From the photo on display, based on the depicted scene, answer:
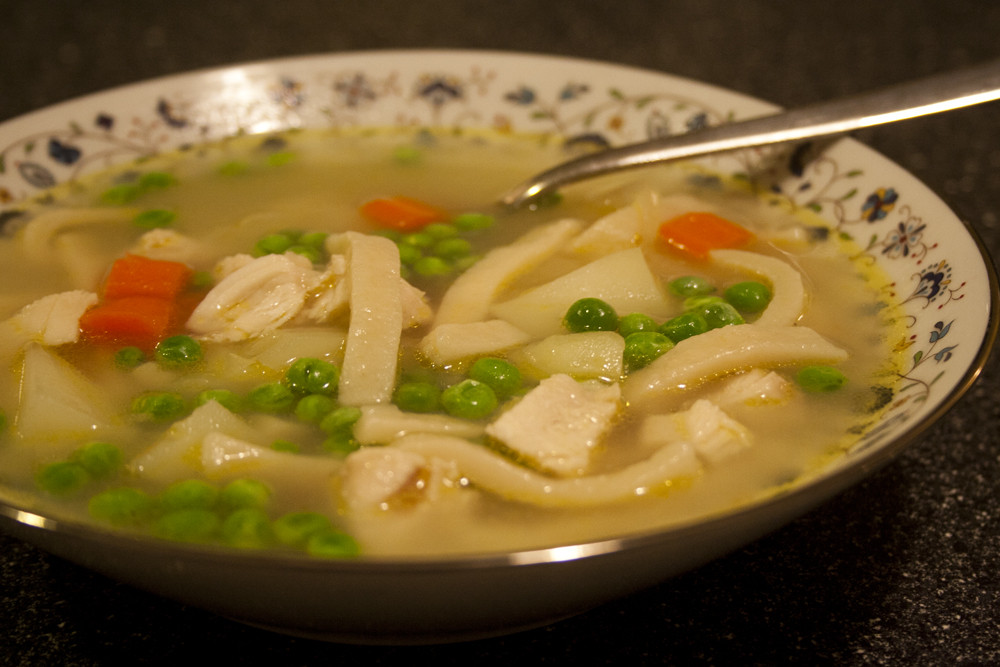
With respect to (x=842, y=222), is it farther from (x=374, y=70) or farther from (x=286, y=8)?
(x=286, y=8)

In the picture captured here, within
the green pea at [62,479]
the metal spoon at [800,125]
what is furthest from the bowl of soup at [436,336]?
the metal spoon at [800,125]

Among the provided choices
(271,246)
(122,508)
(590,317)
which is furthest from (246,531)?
(271,246)

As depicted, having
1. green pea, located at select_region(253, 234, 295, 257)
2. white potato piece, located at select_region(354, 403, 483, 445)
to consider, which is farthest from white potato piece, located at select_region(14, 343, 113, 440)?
green pea, located at select_region(253, 234, 295, 257)

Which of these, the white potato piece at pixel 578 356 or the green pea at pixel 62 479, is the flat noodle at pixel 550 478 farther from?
the green pea at pixel 62 479

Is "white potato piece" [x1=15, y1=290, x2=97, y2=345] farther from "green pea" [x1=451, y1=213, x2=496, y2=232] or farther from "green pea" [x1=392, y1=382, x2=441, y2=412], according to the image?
"green pea" [x1=451, y1=213, x2=496, y2=232]

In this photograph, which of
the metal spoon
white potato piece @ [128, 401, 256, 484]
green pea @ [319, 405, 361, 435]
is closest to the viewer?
white potato piece @ [128, 401, 256, 484]

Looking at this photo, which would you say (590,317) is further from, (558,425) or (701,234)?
(701,234)
